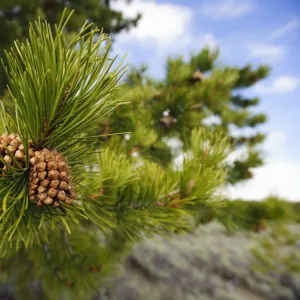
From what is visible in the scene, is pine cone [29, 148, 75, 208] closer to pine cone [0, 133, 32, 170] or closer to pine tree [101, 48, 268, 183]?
pine cone [0, 133, 32, 170]

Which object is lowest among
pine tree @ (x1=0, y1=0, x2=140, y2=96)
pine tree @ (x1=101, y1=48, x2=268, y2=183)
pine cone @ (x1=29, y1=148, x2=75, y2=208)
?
pine cone @ (x1=29, y1=148, x2=75, y2=208)

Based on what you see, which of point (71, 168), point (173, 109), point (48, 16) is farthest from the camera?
point (48, 16)

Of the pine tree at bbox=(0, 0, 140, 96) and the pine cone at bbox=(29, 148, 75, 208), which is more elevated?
the pine tree at bbox=(0, 0, 140, 96)

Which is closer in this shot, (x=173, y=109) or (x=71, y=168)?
(x=71, y=168)

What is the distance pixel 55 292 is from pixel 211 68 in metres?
1.60

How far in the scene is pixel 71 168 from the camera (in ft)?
2.49

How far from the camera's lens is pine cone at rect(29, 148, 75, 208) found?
58cm

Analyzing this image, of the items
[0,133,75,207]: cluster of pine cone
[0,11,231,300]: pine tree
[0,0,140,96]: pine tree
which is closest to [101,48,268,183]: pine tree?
[0,11,231,300]: pine tree

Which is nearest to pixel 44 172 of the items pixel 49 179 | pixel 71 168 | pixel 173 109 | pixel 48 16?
pixel 49 179

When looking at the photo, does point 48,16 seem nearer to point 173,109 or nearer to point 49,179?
point 173,109

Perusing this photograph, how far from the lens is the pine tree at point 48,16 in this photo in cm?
312

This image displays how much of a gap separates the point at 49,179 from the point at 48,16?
12.6ft

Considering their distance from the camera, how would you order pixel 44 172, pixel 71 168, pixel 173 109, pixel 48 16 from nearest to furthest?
pixel 44 172
pixel 71 168
pixel 173 109
pixel 48 16

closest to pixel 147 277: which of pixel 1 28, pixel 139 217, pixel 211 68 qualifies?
pixel 211 68
